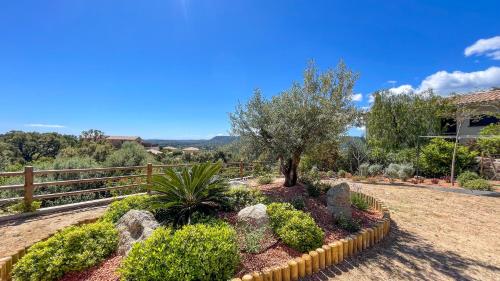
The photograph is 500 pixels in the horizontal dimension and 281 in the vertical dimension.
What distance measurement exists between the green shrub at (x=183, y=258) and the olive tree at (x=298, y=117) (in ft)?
9.44

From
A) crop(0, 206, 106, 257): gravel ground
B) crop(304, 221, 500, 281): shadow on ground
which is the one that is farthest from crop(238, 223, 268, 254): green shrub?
crop(0, 206, 106, 257): gravel ground

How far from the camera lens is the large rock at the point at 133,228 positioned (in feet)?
11.1

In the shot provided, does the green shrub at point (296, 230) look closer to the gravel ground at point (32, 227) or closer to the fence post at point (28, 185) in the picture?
the gravel ground at point (32, 227)

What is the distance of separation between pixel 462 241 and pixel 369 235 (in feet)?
6.47

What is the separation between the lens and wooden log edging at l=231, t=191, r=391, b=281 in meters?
2.91

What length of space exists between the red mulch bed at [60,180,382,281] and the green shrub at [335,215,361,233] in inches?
3.9

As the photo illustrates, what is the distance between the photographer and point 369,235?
4129 mm

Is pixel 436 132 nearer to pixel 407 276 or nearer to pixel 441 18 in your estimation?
pixel 441 18

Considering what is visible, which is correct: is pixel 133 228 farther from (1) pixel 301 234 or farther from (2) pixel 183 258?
(1) pixel 301 234

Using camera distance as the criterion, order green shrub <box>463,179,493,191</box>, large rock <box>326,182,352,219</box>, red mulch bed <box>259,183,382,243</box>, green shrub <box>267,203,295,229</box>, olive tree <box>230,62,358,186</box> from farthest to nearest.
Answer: green shrub <box>463,179,493,191</box> < olive tree <box>230,62,358,186</box> < large rock <box>326,182,352,219</box> < red mulch bed <box>259,183,382,243</box> < green shrub <box>267,203,295,229</box>

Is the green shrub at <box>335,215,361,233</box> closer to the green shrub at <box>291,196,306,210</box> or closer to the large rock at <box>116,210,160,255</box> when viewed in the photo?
the green shrub at <box>291,196,306,210</box>

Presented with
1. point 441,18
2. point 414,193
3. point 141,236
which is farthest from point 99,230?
point 441,18

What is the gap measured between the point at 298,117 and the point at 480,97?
50.6 ft

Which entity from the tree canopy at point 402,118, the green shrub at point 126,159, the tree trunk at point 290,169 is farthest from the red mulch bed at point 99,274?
the tree canopy at point 402,118
